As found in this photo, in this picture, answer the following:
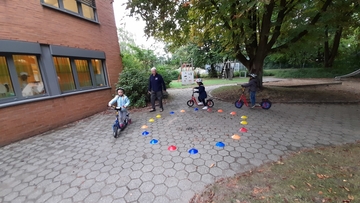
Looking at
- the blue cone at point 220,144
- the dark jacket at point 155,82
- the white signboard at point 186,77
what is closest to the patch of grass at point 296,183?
the blue cone at point 220,144

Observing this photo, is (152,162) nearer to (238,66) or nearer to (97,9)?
(97,9)

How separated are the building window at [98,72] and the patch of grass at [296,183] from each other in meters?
7.58

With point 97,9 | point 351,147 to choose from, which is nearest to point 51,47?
point 97,9

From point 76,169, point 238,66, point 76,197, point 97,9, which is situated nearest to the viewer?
point 76,197

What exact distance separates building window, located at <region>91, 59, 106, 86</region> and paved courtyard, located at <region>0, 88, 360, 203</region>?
271 centimetres

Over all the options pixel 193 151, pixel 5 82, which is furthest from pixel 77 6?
pixel 193 151

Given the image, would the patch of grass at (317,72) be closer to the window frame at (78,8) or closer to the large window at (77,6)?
the window frame at (78,8)

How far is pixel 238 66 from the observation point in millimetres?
34219

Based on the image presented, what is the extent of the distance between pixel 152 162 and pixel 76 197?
4.31 ft

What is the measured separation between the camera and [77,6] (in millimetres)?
6895

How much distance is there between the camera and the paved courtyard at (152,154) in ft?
8.30

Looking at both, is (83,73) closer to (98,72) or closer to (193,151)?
(98,72)

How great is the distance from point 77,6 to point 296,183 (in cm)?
940

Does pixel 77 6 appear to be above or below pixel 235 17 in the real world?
above
